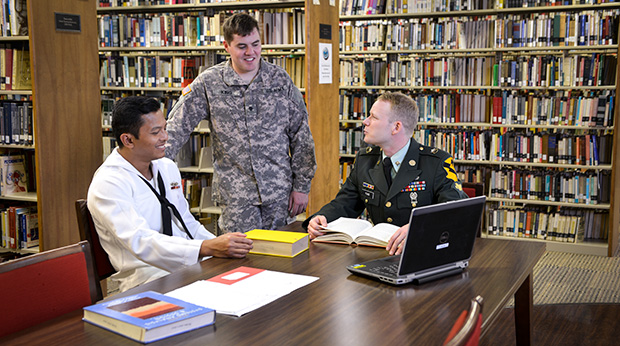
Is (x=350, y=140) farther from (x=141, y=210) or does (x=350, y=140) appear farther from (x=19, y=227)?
(x=141, y=210)

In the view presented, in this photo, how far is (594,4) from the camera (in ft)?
17.3

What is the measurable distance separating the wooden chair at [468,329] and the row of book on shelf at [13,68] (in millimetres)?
3859

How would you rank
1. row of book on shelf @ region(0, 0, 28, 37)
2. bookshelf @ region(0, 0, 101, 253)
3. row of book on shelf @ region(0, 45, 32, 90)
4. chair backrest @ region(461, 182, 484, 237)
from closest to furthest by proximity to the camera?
chair backrest @ region(461, 182, 484, 237) → bookshelf @ region(0, 0, 101, 253) → row of book on shelf @ region(0, 0, 28, 37) → row of book on shelf @ region(0, 45, 32, 90)

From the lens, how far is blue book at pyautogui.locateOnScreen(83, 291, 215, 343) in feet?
4.84

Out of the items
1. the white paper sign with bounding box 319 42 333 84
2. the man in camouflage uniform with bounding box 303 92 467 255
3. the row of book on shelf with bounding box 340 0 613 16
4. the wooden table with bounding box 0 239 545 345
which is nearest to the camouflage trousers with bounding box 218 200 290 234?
the man in camouflage uniform with bounding box 303 92 467 255

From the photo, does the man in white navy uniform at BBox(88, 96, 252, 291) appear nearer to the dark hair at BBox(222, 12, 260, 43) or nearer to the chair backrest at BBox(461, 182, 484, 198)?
the dark hair at BBox(222, 12, 260, 43)

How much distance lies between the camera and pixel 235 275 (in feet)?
6.48

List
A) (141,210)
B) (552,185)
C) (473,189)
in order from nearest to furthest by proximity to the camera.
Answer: (141,210), (473,189), (552,185)

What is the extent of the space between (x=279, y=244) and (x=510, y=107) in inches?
160

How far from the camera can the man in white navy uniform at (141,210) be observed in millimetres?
2215

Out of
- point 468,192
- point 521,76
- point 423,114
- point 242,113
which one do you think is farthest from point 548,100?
point 242,113

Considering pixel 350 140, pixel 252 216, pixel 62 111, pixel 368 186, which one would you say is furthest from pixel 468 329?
pixel 350 140

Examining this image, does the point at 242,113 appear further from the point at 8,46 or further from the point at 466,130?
the point at 466,130

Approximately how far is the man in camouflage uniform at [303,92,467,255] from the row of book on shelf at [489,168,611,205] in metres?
3.18
